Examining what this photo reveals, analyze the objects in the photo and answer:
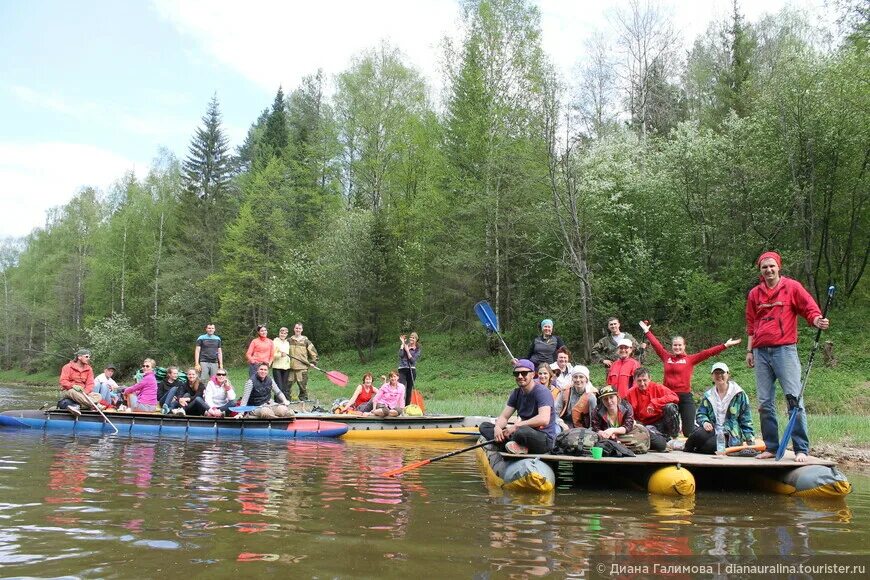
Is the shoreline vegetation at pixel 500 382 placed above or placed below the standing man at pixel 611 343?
below

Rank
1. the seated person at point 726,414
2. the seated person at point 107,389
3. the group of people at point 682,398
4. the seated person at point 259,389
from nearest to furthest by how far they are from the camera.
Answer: the group of people at point 682,398
the seated person at point 726,414
the seated person at point 259,389
the seated person at point 107,389

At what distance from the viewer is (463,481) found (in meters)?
7.62

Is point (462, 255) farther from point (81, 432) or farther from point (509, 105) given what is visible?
point (81, 432)

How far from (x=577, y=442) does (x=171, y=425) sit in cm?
791

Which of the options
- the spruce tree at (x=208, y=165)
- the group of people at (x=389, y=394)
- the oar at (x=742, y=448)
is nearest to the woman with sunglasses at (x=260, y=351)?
the group of people at (x=389, y=394)

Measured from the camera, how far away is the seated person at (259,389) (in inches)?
512

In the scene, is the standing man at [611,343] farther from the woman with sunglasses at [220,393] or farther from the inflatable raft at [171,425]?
the woman with sunglasses at [220,393]

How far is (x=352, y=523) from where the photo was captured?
5207 mm

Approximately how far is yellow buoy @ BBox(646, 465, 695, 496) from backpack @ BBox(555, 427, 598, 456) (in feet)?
2.36

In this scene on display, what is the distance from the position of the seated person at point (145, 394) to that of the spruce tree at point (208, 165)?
28.9 metres

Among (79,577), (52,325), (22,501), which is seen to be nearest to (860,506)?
(79,577)

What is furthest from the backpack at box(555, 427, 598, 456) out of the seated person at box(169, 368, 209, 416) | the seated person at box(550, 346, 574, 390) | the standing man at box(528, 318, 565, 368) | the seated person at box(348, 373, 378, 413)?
the seated person at box(169, 368, 209, 416)

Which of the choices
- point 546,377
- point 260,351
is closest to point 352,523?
point 546,377

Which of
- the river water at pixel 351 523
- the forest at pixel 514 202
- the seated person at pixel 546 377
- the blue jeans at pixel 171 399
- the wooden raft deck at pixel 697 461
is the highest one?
the forest at pixel 514 202
